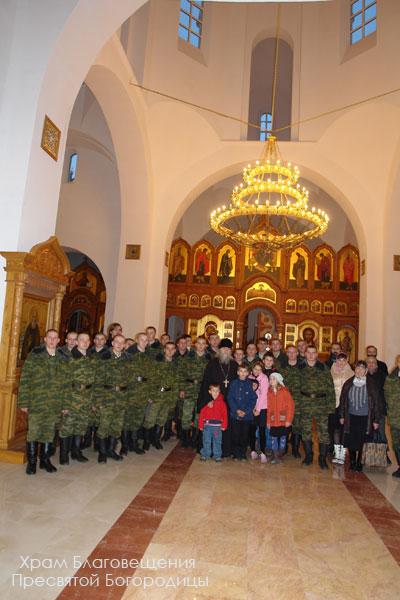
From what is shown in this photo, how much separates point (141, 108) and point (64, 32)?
191 inches

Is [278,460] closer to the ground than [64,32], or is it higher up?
closer to the ground

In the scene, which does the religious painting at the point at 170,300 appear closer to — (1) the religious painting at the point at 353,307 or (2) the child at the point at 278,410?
(1) the religious painting at the point at 353,307

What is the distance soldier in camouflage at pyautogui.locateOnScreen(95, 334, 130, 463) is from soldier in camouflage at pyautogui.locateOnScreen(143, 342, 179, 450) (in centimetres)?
65

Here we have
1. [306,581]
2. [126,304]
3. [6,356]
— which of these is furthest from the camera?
[126,304]

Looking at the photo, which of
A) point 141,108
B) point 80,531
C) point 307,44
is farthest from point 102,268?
point 80,531

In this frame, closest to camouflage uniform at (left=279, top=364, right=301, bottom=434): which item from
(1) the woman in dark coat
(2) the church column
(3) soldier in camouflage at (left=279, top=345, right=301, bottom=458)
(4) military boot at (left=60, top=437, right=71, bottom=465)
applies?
(3) soldier in camouflage at (left=279, top=345, right=301, bottom=458)

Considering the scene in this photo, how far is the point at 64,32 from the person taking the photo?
5.57 meters

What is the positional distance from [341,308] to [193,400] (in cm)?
1162

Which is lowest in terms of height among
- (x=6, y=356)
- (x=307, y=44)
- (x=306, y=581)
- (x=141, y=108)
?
(x=306, y=581)

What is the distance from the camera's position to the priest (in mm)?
5973

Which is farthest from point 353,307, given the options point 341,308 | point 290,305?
point 290,305

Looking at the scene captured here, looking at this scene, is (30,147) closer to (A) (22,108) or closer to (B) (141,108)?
(A) (22,108)

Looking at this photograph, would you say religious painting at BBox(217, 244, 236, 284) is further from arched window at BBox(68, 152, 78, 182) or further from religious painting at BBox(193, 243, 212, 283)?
arched window at BBox(68, 152, 78, 182)

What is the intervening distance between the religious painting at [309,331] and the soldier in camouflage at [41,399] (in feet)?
42.3
